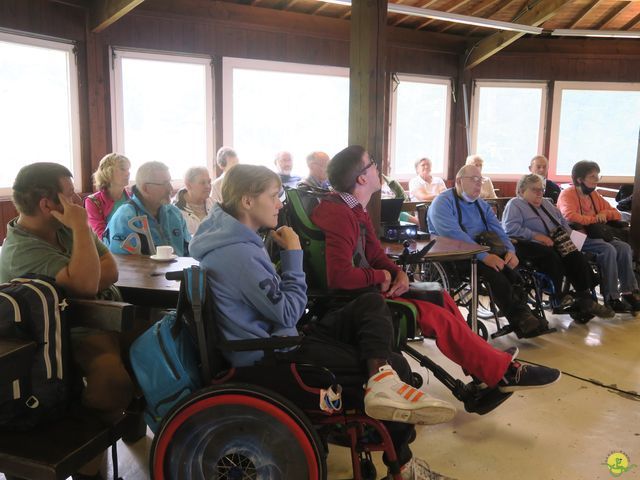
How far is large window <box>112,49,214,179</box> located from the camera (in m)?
5.86

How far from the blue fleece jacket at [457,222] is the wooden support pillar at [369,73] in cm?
65

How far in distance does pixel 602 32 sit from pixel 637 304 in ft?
14.7

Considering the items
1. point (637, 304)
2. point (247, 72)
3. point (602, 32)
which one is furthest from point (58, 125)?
point (602, 32)

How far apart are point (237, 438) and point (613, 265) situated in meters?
3.47

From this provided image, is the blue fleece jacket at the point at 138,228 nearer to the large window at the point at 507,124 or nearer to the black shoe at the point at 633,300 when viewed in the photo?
the black shoe at the point at 633,300

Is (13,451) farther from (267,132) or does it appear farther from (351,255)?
(267,132)

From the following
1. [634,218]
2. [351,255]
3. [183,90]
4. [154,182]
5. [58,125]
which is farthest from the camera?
[183,90]

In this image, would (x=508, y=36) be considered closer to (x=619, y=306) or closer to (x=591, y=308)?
(x=619, y=306)

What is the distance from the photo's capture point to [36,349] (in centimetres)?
150

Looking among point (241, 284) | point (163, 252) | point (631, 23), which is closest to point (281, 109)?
point (163, 252)

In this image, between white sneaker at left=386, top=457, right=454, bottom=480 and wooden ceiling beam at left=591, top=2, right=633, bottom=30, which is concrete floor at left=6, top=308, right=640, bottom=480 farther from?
wooden ceiling beam at left=591, top=2, right=633, bottom=30

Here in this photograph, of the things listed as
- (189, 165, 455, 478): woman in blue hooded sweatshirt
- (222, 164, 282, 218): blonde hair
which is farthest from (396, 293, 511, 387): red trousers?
(222, 164, 282, 218): blonde hair

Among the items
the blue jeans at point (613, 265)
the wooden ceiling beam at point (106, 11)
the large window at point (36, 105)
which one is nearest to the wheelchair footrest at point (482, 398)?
the blue jeans at point (613, 265)

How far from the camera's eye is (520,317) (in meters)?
3.38
